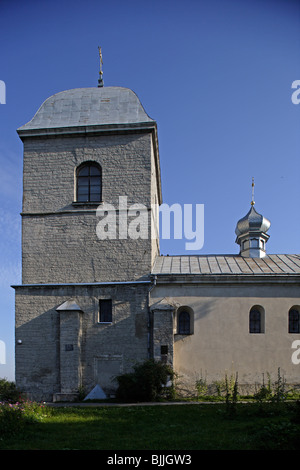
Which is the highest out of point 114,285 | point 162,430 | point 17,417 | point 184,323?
point 114,285

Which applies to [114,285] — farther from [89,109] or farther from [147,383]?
[89,109]

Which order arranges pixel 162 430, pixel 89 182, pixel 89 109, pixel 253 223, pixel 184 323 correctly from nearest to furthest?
pixel 162 430 → pixel 184 323 → pixel 89 182 → pixel 89 109 → pixel 253 223

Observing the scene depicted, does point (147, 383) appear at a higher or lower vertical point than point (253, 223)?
lower

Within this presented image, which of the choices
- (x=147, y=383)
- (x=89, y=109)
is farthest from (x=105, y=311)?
(x=89, y=109)

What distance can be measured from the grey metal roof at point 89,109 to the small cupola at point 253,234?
677cm

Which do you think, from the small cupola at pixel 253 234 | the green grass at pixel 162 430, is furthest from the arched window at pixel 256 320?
the green grass at pixel 162 430

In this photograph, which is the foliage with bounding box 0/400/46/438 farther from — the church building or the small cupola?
the small cupola

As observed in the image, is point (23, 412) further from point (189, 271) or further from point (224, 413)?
point (189, 271)

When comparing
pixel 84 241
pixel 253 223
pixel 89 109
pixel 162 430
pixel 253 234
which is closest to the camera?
pixel 162 430

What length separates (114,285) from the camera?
1695 centimetres

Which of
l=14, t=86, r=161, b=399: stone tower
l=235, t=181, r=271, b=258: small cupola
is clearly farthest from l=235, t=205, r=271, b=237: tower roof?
l=14, t=86, r=161, b=399: stone tower

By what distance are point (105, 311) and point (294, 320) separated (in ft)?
25.1

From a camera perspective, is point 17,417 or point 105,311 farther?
point 105,311
